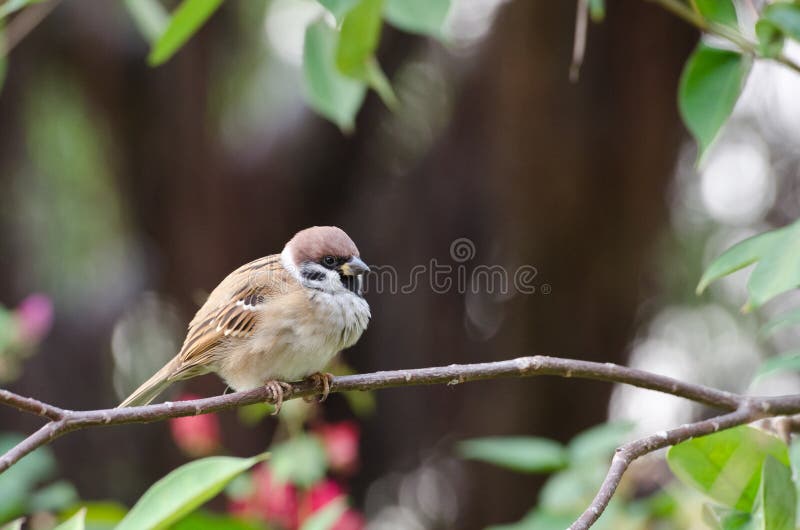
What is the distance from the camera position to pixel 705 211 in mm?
4059

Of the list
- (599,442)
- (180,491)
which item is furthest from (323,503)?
(180,491)

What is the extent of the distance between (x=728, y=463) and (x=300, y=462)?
1.28m

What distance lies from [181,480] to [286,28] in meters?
2.88

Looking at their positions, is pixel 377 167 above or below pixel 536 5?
below

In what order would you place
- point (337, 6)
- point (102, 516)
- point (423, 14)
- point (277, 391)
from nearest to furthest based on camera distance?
point (337, 6) < point (423, 14) < point (277, 391) < point (102, 516)

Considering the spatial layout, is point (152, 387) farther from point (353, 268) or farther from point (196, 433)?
point (353, 268)

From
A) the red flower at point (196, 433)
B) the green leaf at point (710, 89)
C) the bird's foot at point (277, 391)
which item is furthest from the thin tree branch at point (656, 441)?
the red flower at point (196, 433)

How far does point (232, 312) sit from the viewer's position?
2.34 metres

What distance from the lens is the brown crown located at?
2324mm

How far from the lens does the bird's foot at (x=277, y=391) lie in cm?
184

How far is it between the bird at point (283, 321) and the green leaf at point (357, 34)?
0.65 metres

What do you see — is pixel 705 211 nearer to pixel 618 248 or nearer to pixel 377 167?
pixel 618 248

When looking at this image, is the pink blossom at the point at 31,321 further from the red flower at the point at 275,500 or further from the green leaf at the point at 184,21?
the green leaf at the point at 184,21

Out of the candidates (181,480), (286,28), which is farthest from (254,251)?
(181,480)
